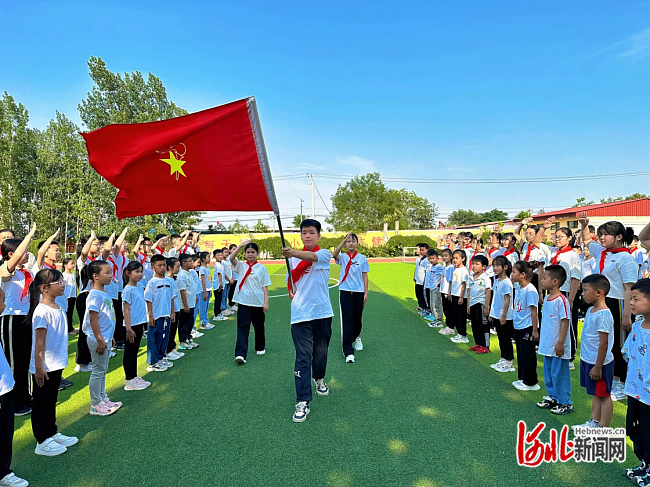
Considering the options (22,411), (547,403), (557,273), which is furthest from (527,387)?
(22,411)

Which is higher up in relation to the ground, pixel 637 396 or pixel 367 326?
pixel 637 396

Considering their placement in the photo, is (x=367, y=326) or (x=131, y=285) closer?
(x=131, y=285)

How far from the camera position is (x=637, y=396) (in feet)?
8.90

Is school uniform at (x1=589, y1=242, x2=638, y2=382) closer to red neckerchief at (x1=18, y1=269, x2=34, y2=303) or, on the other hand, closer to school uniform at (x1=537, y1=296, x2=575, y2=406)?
school uniform at (x1=537, y1=296, x2=575, y2=406)

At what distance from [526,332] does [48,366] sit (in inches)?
206

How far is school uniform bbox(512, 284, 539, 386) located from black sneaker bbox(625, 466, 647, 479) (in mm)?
1647

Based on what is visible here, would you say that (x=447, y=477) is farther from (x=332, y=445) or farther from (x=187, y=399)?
(x=187, y=399)

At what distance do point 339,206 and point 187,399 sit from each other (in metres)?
45.4

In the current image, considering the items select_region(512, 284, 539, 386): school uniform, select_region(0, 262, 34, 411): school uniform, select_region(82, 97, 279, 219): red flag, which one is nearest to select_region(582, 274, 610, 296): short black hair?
select_region(512, 284, 539, 386): school uniform

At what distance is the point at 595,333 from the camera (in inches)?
133

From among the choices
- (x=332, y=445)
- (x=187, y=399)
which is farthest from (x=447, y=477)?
(x=187, y=399)

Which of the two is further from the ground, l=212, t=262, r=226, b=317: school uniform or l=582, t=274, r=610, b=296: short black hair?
l=582, t=274, r=610, b=296: short black hair

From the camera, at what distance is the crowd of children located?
2.83 metres

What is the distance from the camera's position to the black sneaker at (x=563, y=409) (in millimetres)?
3846
